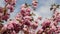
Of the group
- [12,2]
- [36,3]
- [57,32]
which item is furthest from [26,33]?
[36,3]

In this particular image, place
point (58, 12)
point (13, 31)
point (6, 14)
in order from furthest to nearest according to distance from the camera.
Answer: point (58, 12) → point (6, 14) → point (13, 31)

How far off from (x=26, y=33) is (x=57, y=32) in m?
0.99

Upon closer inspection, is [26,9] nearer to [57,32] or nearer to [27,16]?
[27,16]

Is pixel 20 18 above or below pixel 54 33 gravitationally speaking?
above

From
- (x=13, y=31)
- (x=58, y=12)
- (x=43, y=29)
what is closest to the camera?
(x=13, y=31)

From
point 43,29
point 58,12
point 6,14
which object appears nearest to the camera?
point 43,29

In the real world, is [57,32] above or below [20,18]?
below

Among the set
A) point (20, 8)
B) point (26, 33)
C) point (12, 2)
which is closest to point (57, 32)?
point (26, 33)

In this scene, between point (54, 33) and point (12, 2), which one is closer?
point (54, 33)

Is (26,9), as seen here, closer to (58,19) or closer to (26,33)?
(26,33)

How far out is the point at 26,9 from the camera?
7094 millimetres

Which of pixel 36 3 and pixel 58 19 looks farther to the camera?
pixel 36 3

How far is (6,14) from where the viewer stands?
7809 millimetres

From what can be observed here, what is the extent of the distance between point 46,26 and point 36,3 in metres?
2.11
